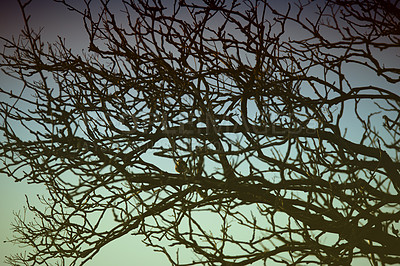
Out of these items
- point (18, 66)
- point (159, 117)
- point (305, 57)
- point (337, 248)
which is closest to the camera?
point (337, 248)

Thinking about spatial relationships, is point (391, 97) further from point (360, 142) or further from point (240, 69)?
point (240, 69)

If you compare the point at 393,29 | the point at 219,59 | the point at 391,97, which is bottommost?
the point at 391,97

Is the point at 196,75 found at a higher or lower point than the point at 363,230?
higher

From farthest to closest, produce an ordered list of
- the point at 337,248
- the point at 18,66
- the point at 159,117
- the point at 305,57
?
the point at 18,66
the point at 305,57
the point at 159,117
the point at 337,248

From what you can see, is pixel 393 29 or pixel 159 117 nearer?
pixel 393 29

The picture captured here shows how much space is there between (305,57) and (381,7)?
106cm

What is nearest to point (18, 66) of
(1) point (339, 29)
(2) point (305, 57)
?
(2) point (305, 57)

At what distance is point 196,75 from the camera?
437 cm

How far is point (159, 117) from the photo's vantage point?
4203mm

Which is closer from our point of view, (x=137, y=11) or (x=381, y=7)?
(x=381, y=7)

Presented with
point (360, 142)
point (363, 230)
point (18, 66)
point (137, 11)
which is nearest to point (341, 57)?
point (360, 142)

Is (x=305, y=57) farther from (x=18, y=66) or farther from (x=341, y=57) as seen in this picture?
(x=18, y=66)

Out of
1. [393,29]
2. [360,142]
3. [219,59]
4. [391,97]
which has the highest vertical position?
[219,59]

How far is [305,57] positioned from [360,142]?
1.15m
